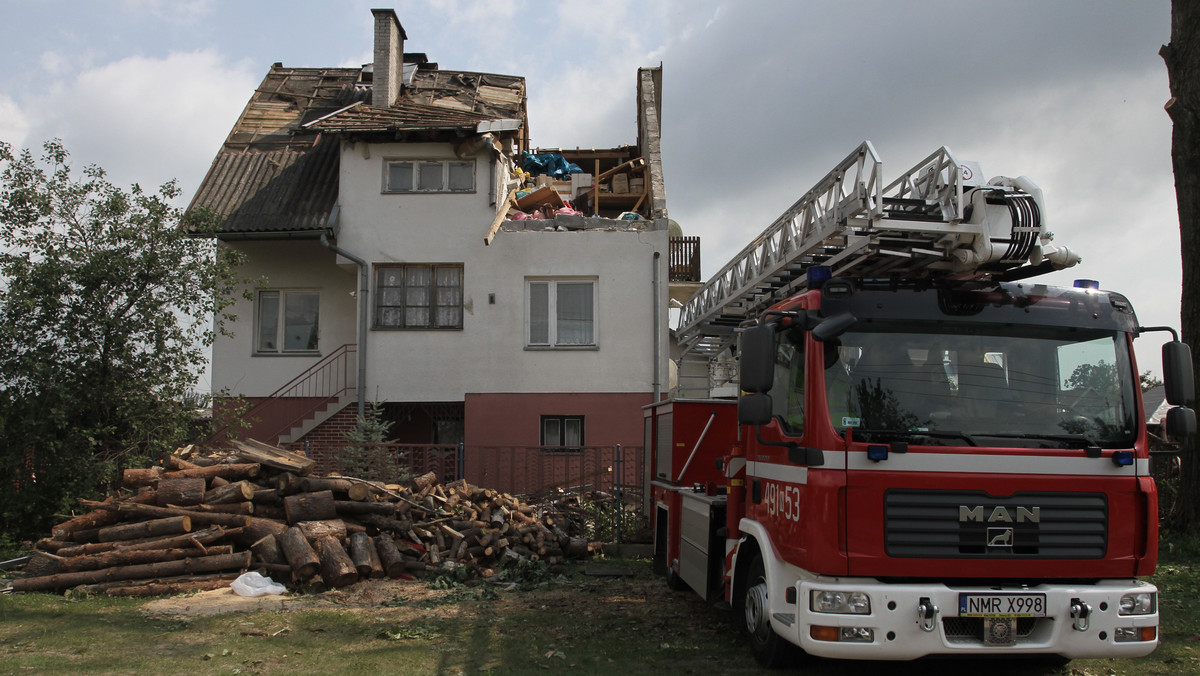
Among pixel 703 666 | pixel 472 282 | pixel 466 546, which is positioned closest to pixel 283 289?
pixel 472 282

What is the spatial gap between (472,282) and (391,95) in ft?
18.3

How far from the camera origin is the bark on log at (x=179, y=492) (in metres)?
11.1

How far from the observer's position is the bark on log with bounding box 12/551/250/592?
10.0 m

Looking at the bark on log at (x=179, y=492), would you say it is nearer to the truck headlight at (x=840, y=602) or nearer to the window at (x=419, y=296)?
the window at (x=419, y=296)

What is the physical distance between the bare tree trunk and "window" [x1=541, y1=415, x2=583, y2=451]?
9.84 meters

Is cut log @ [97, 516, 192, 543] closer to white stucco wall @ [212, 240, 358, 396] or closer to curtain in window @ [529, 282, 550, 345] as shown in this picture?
white stucco wall @ [212, 240, 358, 396]

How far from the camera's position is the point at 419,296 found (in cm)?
1780

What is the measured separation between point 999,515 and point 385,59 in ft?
58.7

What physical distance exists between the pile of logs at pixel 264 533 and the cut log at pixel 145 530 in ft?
0.04

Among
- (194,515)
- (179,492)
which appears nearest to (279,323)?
(179,492)

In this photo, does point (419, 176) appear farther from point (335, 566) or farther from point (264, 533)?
point (335, 566)

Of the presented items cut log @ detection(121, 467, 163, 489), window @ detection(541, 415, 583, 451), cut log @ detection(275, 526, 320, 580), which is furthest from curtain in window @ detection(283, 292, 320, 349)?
cut log @ detection(275, 526, 320, 580)

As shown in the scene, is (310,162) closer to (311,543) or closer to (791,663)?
(311,543)

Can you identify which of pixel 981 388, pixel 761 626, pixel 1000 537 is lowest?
pixel 761 626
